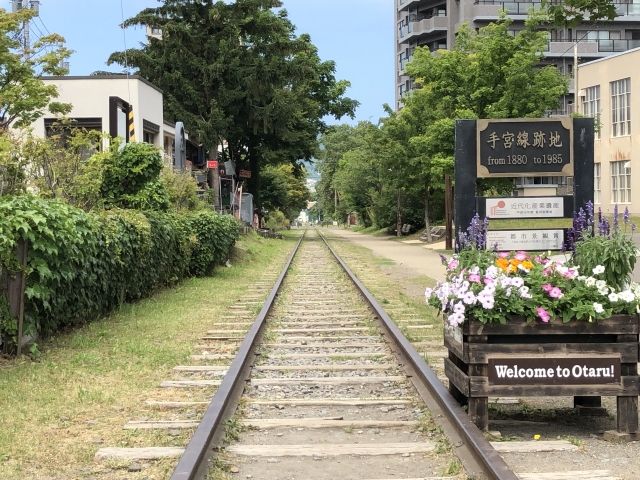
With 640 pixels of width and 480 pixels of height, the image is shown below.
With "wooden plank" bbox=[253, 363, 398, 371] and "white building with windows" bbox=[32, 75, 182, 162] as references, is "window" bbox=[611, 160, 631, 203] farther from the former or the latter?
"wooden plank" bbox=[253, 363, 398, 371]

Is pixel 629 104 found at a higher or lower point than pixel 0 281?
higher

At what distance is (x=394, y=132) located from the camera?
36531 mm

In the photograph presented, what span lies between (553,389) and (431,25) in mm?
64838

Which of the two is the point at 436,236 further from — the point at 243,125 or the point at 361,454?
the point at 361,454

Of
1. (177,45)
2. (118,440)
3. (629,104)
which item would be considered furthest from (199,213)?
(629,104)

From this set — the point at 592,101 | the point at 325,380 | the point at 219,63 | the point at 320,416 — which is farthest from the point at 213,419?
the point at 592,101

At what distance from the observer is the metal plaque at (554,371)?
520cm

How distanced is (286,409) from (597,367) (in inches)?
98.5

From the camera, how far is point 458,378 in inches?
220

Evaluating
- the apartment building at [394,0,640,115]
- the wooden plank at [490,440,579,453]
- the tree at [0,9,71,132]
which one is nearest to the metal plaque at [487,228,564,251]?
the wooden plank at [490,440,579,453]

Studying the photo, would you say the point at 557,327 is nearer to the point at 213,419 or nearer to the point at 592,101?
the point at 213,419

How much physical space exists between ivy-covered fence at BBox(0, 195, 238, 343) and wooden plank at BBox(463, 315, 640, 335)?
4.56m

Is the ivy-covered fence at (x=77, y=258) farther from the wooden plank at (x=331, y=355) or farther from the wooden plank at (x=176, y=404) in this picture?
the wooden plank at (x=331, y=355)

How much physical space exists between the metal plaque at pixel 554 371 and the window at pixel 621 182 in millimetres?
39202
